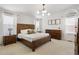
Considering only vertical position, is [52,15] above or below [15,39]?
above

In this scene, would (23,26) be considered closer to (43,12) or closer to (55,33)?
(43,12)

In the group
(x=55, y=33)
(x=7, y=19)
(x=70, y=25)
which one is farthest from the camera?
(x=55, y=33)

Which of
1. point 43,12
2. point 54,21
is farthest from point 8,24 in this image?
point 54,21

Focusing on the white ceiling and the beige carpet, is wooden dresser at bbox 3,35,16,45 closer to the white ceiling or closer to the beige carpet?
the beige carpet

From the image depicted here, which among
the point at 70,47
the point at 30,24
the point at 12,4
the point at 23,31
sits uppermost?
the point at 12,4

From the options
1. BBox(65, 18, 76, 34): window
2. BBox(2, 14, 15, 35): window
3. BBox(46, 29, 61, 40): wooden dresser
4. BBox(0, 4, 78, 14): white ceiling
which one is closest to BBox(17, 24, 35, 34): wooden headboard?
BBox(2, 14, 15, 35): window

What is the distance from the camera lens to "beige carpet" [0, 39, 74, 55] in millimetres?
2154

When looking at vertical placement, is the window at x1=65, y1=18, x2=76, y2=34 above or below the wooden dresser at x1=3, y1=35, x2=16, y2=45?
above

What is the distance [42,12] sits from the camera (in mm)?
2160

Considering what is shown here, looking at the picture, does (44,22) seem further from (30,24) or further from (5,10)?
(5,10)

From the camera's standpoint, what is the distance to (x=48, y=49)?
2.27 meters

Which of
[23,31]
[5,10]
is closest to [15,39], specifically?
[23,31]

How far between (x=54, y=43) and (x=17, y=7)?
124 centimetres

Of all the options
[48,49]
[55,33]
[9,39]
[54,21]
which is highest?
[54,21]
